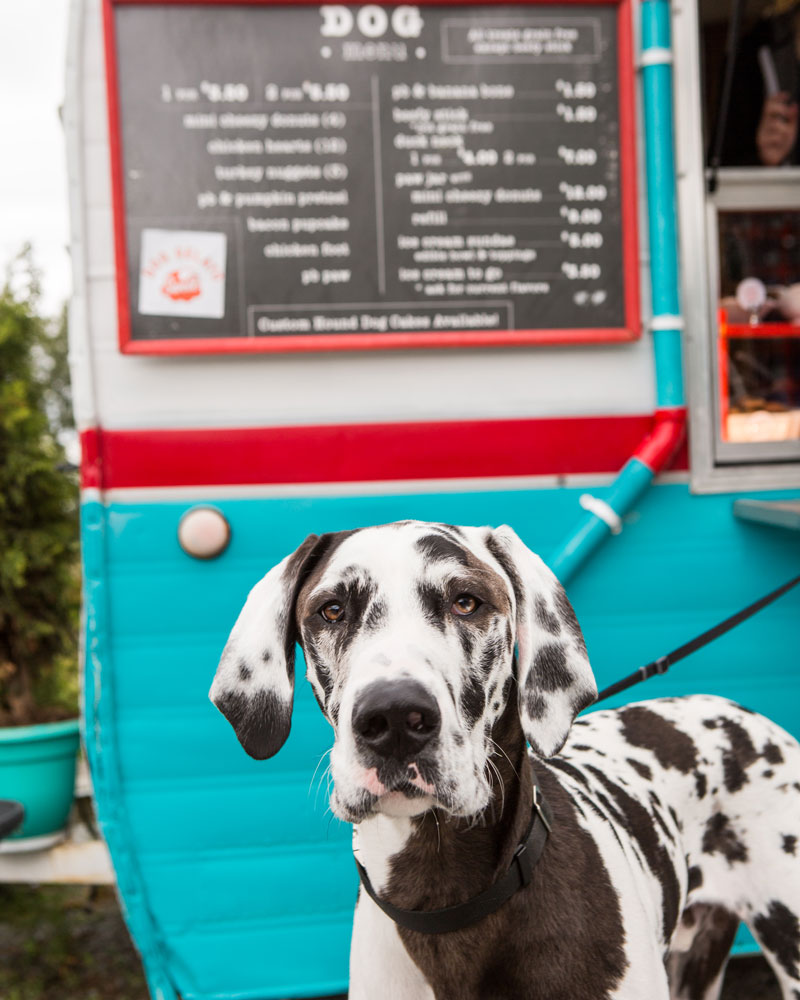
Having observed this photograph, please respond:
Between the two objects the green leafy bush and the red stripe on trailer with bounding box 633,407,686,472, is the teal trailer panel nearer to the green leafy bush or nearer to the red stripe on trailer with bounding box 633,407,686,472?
the red stripe on trailer with bounding box 633,407,686,472

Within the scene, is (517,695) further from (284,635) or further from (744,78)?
(744,78)

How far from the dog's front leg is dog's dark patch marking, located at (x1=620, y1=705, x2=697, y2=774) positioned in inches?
31.6

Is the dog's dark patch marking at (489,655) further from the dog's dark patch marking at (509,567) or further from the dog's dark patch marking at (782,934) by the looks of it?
the dog's dark patch marking at (782,934)

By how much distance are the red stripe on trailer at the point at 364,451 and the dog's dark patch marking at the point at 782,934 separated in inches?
48.6

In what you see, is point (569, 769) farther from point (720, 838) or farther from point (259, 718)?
point (259, 718)

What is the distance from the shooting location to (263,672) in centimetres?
169

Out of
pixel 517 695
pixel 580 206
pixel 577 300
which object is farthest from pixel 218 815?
pixel 580 206

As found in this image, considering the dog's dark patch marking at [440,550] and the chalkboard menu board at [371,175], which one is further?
the chalkboard menu board at [371,175]

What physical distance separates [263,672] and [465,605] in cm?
42

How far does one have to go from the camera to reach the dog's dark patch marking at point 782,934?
6.65ft

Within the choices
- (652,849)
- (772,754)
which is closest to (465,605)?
(652,849)

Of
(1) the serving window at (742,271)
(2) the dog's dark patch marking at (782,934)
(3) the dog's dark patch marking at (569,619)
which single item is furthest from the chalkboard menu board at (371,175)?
(2) the dog's dark patch marking at (782,934)

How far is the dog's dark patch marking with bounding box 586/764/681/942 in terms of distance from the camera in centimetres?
192

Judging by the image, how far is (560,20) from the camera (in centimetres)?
260
